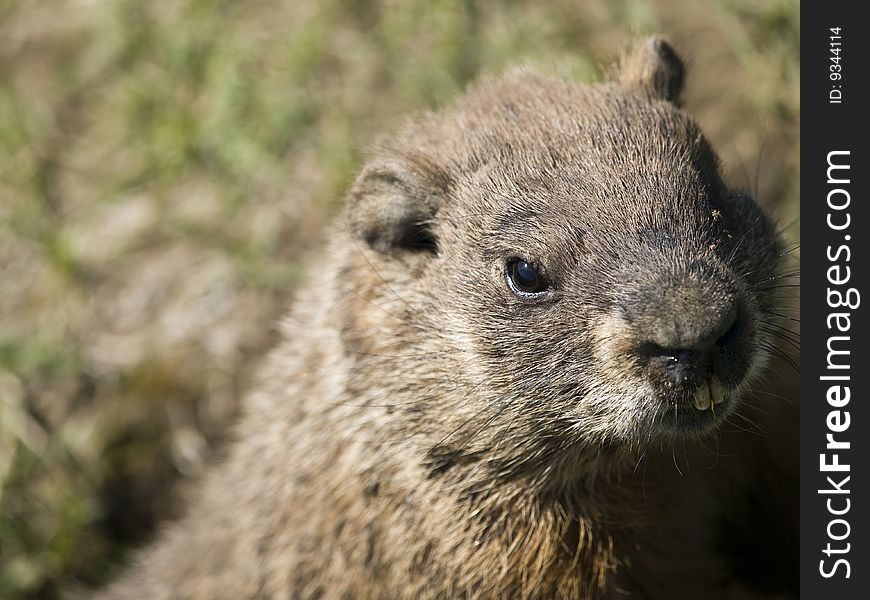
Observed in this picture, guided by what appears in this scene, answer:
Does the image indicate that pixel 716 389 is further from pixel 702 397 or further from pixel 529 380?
pixel 529 380

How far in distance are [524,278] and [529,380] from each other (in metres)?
0.33

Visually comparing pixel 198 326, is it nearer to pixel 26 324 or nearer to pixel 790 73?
pixel 26 324

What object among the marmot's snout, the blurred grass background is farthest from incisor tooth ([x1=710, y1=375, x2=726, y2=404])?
the blurred grass background

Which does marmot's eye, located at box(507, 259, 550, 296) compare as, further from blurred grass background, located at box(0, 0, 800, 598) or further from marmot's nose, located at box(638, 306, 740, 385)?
blurred grass background, located at box(0, 0, 800, 598)

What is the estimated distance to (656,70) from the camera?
4.39 m

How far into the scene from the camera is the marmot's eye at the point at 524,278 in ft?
12.5

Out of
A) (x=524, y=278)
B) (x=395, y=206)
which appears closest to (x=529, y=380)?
(x=524, y=278)

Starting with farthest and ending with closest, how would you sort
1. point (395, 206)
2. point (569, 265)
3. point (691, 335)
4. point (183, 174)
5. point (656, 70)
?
point (183, 174), point (656, 70), point (395, 206), point (569, 265), point (691, 335)

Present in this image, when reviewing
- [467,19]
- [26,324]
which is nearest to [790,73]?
[467,19]

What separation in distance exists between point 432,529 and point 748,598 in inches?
53.9

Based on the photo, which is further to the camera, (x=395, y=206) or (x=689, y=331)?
(x=395, y=206)

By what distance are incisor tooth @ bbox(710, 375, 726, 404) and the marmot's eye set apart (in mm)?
610

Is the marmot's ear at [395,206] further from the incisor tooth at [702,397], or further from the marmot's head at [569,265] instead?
the incisor tooth at [702,397]

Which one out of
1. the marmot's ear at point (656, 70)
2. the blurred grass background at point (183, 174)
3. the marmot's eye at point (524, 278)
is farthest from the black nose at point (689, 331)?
the blurred grass background at point (183, 174)
